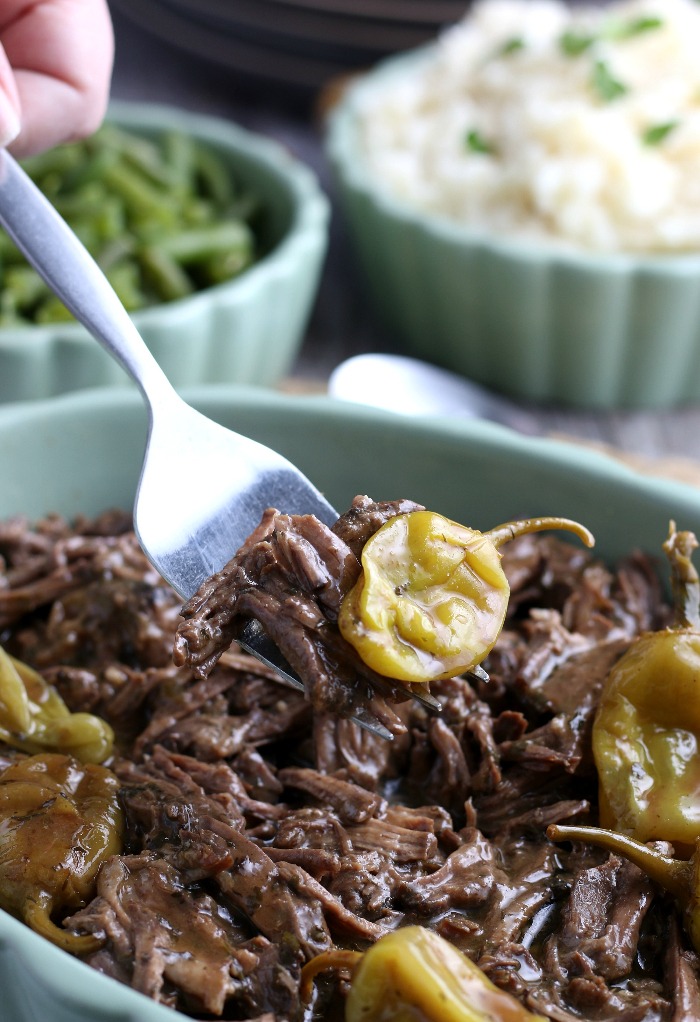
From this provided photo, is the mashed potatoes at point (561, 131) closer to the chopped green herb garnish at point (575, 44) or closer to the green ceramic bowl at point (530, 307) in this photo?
the chopped green herb garnish at point (575, 44)

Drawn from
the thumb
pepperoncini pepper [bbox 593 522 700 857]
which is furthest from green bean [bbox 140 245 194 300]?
pepperoncini pepper [bbox 593 522 700 857]

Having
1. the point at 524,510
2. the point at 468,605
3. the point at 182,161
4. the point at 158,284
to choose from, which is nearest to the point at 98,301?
the point at 468,605

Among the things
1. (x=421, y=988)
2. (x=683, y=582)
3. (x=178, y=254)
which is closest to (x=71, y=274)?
(x=683, y=582)

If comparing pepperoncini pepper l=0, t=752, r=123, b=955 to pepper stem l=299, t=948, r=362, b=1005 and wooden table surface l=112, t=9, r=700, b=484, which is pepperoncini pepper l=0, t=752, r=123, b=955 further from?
wooden table surface l=112, t=9, r=700, b=484

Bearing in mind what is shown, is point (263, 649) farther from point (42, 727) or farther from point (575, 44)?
point (575, 44)

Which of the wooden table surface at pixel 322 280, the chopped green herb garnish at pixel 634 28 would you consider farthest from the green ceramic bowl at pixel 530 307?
the chopped green herb garnish at pixel 634 28

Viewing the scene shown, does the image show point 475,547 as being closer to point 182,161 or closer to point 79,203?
point 79,203
